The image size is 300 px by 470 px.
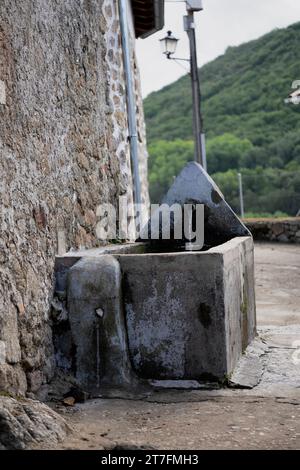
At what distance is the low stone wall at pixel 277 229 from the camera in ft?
40.3

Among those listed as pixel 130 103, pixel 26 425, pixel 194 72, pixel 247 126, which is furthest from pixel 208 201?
pixel 247 126

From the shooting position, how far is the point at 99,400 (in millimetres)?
3371

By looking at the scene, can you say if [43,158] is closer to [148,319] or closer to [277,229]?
[148,319]

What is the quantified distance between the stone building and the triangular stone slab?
0.52 metres

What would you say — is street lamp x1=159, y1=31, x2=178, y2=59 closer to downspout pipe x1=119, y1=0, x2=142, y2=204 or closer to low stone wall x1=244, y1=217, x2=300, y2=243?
low stone wall x1=244, y1=217, x2=300, y2=243

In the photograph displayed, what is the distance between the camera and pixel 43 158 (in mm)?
3572

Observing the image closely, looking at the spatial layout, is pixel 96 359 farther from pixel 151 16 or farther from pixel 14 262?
pixel 151 16

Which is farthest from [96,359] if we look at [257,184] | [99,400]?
[257,184]

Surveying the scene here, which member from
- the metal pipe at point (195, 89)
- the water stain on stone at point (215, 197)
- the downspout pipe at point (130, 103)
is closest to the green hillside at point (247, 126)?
the metal pipe at point (195, 89)

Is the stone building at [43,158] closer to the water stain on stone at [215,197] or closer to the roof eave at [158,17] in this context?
the water stain on stone at [215,197]

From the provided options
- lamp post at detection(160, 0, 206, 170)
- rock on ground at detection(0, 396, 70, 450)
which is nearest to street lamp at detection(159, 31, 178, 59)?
lamp post at detection(160, 0, 206, 170)

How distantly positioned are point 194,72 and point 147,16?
2.42m

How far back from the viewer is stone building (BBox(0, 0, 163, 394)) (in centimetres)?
313
